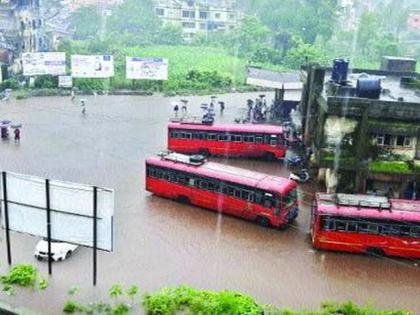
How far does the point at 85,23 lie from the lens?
98.8 m

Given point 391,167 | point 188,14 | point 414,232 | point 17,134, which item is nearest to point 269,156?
point 391,167

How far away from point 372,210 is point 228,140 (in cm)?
1341

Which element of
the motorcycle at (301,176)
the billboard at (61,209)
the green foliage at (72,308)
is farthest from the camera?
the motorcycle at (301,176)

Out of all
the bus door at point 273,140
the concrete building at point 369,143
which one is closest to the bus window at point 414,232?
the concrete building at point 369,143

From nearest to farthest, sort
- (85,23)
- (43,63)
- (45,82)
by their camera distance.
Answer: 1. (43,63)
2. (45,82)
3. (85,23)

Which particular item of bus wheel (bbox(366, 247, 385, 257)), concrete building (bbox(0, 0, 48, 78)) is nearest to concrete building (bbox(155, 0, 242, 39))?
concrete building (bbox(0, 0, 48, 78))

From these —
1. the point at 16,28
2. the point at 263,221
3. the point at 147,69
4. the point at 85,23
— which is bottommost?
the point at 263,221

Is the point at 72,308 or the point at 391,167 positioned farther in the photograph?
the point at 391,167

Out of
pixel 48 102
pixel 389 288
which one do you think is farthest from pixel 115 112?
pixel 389 288

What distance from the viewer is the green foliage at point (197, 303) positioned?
1664 centimetres

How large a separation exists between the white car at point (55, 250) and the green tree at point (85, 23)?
8104cm

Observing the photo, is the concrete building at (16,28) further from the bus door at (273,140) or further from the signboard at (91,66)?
the bus door at (273,140)

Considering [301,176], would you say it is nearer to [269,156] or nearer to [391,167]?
[269,156]

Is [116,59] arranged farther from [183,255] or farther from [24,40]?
[183,255]
